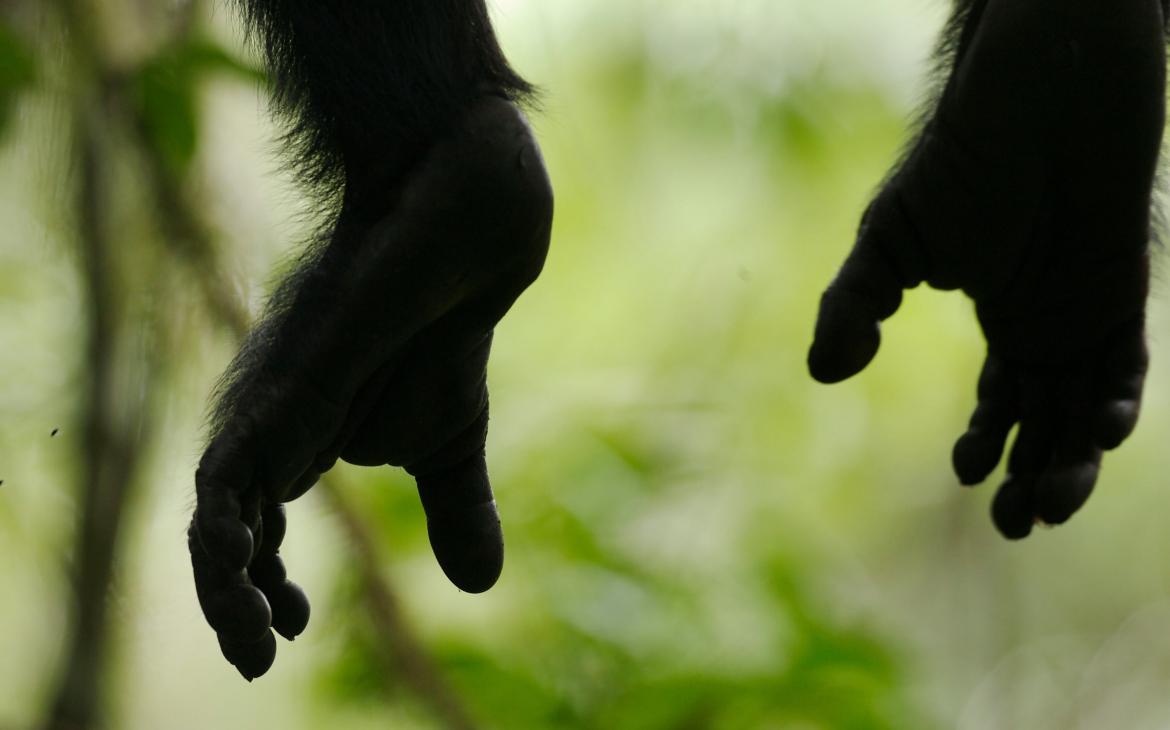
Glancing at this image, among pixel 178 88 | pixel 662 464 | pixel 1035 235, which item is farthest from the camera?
pixel 662 464

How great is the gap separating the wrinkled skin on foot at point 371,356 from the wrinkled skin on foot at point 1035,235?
0.24 meters

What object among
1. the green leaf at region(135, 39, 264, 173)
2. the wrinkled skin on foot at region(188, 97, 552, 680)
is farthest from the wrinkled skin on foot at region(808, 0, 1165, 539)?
the green leaf at region(135, 39, 264, 173)

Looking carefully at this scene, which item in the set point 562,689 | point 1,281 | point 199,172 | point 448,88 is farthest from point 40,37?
point 562,689

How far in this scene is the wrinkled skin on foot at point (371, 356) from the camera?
20.1 inches

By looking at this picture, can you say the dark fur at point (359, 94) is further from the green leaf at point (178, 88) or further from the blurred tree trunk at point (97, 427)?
the blurred tree trunk at point (97, 427)

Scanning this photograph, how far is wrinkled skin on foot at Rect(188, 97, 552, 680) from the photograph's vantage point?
51 centimetres

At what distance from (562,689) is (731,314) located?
1.19 metres

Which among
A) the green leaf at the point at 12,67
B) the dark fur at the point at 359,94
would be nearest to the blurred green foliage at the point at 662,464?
the green leaf at the point at 12,67

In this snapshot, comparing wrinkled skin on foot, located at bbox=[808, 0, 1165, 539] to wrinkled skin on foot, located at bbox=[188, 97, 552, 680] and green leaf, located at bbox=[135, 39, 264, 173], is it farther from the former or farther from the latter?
green leaf, located at bbox=[135, 39, 264, 173]

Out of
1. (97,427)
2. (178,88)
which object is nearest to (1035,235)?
(178,88)

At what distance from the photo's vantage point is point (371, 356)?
54 cm

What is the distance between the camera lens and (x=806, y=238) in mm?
2396

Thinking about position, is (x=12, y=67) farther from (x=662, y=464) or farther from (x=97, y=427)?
(x=662, y=464)

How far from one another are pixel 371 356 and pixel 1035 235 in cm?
46
